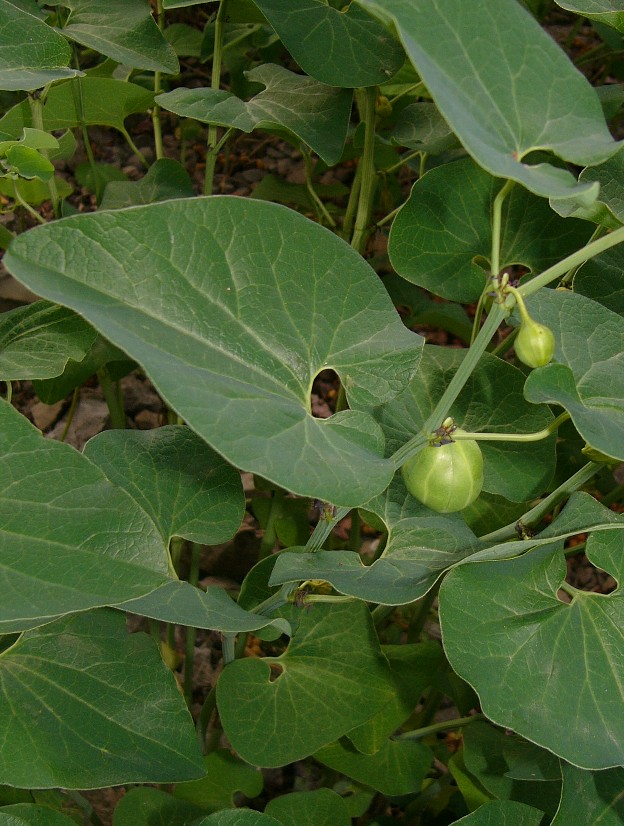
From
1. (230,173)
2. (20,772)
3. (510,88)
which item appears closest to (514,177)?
(510,88)

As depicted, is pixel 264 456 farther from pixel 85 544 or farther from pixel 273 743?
pixel 273 743

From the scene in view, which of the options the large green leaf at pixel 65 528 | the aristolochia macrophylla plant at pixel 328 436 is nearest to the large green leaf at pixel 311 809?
the aristolochia macrophylla plant at pixel 328 436

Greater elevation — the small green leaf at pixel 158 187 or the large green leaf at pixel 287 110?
the large green leaf at pixel 287 110

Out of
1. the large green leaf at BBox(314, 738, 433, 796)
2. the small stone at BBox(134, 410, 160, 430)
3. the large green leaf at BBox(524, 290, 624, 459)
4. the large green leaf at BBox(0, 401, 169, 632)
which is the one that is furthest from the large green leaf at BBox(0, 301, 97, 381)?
the small stone at BBox(134, 410, 160, 430)

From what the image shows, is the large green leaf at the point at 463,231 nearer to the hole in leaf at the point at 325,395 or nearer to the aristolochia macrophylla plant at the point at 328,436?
the aristolochia macrophylla plant at the point at 328,436

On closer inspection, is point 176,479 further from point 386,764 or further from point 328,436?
point 386,764

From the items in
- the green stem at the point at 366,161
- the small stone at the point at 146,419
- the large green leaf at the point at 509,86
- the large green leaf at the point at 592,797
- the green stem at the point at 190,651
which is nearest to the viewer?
the large green leaf at the point at 509,86
